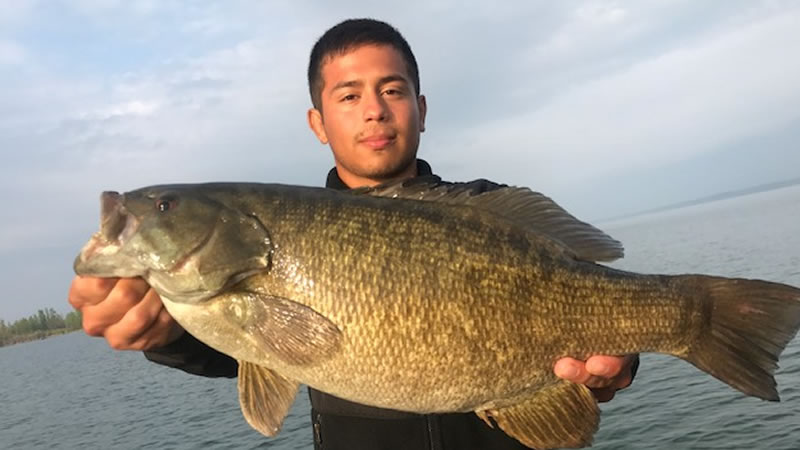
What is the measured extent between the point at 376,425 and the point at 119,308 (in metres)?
1.79

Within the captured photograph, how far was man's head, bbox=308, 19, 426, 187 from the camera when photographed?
4238 mm

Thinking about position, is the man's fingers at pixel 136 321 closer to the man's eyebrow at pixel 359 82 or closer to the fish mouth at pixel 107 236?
the fish mouth at pixel 107 236

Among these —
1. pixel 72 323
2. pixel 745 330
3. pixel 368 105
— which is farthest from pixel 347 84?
pixel 72 323

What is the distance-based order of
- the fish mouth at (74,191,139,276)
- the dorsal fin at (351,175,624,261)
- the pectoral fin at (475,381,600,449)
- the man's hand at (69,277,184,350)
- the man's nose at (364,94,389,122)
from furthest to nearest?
the man's nose at (364,94,389,122) < the dorsal fin at (351,175,624,261) < the pectoral fin at (475,381,600,449) < the man's hand at (69,277,184,350) < the fish mouth at (74,191,139,276)

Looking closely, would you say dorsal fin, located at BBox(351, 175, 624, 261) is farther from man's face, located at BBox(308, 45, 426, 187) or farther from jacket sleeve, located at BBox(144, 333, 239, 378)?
jacket sleeve, located at BBox(144, 333, 239, 378)

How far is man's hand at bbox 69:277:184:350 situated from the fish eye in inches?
14.6

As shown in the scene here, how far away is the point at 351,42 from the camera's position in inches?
176

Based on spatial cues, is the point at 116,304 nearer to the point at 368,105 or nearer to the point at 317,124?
the point at 368,105

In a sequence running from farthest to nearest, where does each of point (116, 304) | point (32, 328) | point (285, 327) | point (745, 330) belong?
1. point (32, 328)
2. point (745, 330)
3. point (116, 304)
4. point (285, 327)

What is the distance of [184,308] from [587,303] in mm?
2041

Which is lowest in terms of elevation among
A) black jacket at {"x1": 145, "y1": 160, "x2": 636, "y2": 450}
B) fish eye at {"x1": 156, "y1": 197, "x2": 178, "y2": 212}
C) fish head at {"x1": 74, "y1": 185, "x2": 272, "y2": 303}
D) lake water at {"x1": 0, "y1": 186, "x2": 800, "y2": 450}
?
lake water at {"x1": 0, "y1": 186, "x2": 800, "y2": 450}

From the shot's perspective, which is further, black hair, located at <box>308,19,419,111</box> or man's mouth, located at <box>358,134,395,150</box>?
black hair, located at <box>308,19,419,111</box>

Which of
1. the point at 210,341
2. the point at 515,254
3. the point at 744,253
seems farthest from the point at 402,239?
the point at 744,253

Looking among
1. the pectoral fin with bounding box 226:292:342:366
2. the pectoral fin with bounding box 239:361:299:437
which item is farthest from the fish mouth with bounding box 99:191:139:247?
the pectoral fin with bounding box 239:361:299:437
